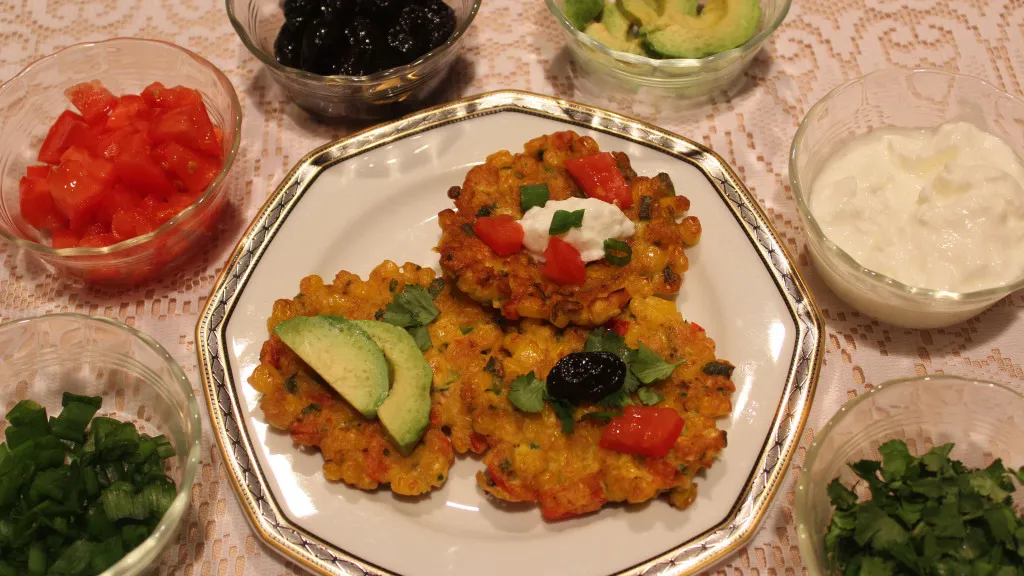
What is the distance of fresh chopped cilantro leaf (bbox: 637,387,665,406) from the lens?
3.21 m

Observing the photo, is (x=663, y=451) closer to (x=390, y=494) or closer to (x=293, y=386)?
(x=390, y=494)

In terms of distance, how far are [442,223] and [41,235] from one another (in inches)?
85.4

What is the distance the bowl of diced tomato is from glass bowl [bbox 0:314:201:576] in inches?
15.5

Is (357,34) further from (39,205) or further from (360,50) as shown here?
(39,205)

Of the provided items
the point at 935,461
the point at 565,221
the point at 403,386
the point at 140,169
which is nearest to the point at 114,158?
the point at 140,169

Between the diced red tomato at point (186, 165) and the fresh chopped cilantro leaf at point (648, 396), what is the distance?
244cm

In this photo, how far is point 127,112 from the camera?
3.96 meters

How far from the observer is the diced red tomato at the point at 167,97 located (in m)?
4.05

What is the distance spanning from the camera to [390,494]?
11.0 feet

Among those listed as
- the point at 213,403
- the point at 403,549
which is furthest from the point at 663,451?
the point at 213,403

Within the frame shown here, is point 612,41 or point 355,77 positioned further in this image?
point 612,41

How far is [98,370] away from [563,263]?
2297 millimetres

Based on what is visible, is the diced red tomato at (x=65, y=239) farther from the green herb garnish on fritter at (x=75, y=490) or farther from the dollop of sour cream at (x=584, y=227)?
the dollop of sour cream at (x=584, y=227)

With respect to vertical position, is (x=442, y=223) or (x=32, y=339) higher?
(x=442, y=223)
